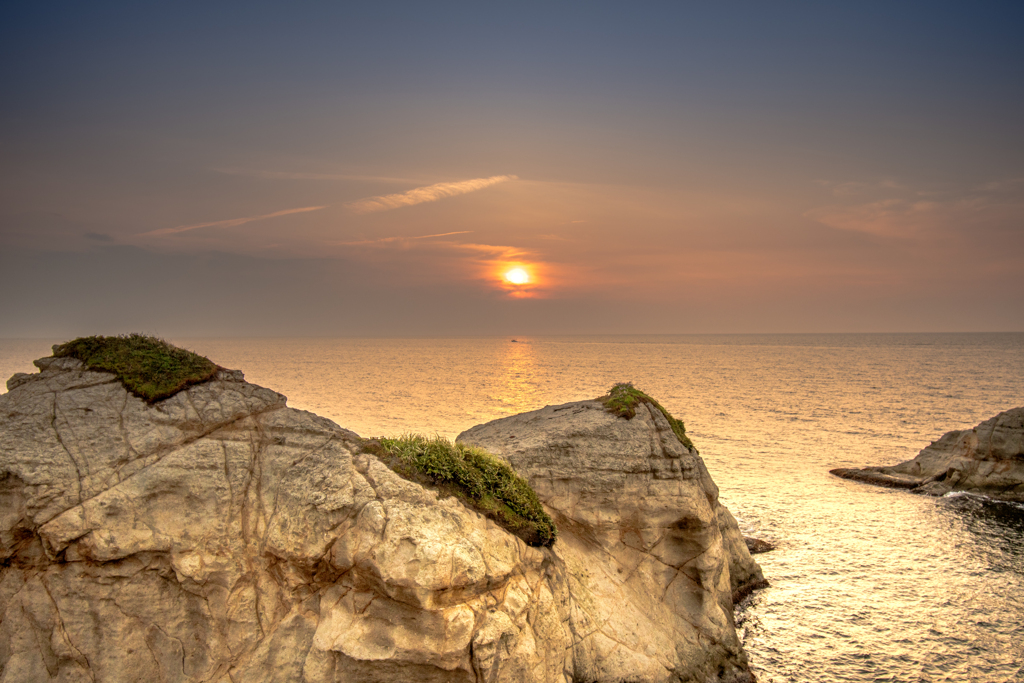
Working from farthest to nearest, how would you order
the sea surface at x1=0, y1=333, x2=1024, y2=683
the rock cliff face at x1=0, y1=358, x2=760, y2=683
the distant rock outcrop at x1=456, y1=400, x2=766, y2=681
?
the sea surface at x1=0, y1=333, x2=1024, y2=683 → the distant rock outcrop at x1=456, y1=400, x2=766, y2=681 → the rock cliff face at x1=0, y1=358, x2=760, y2=683

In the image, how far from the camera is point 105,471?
10609 millimetres

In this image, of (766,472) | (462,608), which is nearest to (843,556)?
(766,472)

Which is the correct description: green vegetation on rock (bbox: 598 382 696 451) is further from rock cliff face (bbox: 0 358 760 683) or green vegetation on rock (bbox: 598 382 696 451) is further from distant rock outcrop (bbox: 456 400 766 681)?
rock cliff face (bbox: 0 358 760 683)

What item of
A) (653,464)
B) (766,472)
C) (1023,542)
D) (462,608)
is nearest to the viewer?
(462,608)

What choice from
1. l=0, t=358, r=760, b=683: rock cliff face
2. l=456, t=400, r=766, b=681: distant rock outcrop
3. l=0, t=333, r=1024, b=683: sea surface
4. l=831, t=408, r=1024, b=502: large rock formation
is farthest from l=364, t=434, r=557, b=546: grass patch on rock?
l=831, t=408, r=1024, b=502: large rock formation

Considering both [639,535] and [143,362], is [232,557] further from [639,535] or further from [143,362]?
[639,535]

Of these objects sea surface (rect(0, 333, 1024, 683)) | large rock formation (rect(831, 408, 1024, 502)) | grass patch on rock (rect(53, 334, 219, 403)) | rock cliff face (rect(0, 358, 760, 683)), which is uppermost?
grass patch on rock (rect(53, 334, 219, 403))

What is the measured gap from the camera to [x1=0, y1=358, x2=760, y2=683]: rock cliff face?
9.91m

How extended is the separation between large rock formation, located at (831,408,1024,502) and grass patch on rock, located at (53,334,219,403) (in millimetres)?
36638

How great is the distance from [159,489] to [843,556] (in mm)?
23956

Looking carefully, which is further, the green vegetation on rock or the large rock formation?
the large rock formation

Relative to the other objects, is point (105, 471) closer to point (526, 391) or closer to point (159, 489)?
point (159, 489)

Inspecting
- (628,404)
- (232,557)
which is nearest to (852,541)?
(628,404)

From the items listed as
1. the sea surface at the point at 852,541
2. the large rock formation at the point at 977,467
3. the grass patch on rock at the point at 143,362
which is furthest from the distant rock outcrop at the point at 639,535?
the large rock formation at the point at 977,467
